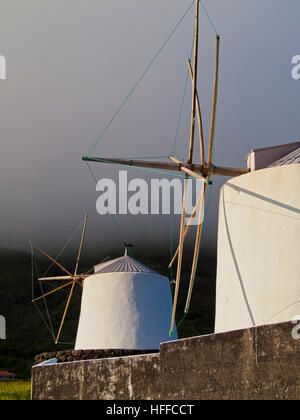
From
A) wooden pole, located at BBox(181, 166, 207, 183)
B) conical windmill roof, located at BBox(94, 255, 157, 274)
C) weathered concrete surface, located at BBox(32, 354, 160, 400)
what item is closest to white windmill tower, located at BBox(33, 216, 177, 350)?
conical windmill roof, located at BBox(94, 255, 157, 274)

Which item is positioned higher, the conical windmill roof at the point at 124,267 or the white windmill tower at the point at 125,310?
the conical windmill roof at the point at 124,267

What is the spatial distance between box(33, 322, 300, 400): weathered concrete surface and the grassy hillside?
48.1 m

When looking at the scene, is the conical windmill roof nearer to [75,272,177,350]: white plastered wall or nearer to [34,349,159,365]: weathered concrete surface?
[75,272,177,350]: white plastered wall

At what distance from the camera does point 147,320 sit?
55.3 ft

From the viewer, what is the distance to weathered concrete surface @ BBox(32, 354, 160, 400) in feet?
27.5

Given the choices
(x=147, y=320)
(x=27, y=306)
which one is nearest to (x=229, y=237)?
(x=147, y=320)

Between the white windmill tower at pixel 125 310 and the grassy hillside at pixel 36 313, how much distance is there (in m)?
40.1

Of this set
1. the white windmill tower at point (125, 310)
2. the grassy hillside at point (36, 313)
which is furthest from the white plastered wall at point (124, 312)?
the grassy hillside at point (36, 313)

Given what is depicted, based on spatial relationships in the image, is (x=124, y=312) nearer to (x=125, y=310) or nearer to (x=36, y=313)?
(x=125, y=310)

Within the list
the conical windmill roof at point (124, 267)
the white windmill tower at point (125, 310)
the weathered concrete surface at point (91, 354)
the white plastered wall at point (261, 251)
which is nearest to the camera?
the white plastered wall at point (261, 251)

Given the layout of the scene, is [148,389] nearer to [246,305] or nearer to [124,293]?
[246,305]

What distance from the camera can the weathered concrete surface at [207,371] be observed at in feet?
21.7

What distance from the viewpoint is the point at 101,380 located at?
931 centimetres

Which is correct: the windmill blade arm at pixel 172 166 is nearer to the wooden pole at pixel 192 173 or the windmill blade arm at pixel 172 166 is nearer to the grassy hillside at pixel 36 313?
the wooden pole at pixel 192 173
